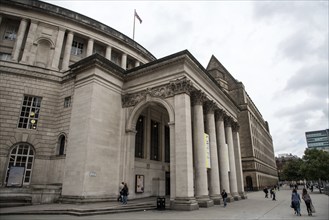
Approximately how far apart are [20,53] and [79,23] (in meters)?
8.14

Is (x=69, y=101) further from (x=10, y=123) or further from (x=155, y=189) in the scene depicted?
(x=155, y=189)

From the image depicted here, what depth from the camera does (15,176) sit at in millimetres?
18953

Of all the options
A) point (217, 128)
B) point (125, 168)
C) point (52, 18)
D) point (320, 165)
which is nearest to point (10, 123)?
point (125, 168)

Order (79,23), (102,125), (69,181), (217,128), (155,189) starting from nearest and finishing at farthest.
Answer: (69,181) → (102,125) → (155,189) → (217,128) → (79,23)

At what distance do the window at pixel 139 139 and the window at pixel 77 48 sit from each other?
12969 millimetres

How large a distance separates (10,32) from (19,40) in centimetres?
267

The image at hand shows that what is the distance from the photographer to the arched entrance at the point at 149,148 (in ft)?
70.3

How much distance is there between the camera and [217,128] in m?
26.8

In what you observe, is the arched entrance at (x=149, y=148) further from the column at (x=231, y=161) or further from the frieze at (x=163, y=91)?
the column at (x=231, y=161)

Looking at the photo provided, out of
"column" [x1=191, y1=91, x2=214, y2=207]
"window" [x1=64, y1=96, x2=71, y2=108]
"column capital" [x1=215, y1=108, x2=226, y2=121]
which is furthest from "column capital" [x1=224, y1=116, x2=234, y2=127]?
"window" [x1=64, y1=96, x2=71, y2=108]

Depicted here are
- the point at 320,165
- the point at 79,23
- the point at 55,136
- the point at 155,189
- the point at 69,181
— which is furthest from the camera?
the point at 320,165

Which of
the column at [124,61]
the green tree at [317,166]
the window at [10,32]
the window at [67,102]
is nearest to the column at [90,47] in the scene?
the column at [124,61]

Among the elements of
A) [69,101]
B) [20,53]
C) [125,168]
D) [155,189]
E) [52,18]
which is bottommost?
[155,189]

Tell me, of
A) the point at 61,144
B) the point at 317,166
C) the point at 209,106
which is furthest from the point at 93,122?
the point at 317,166
